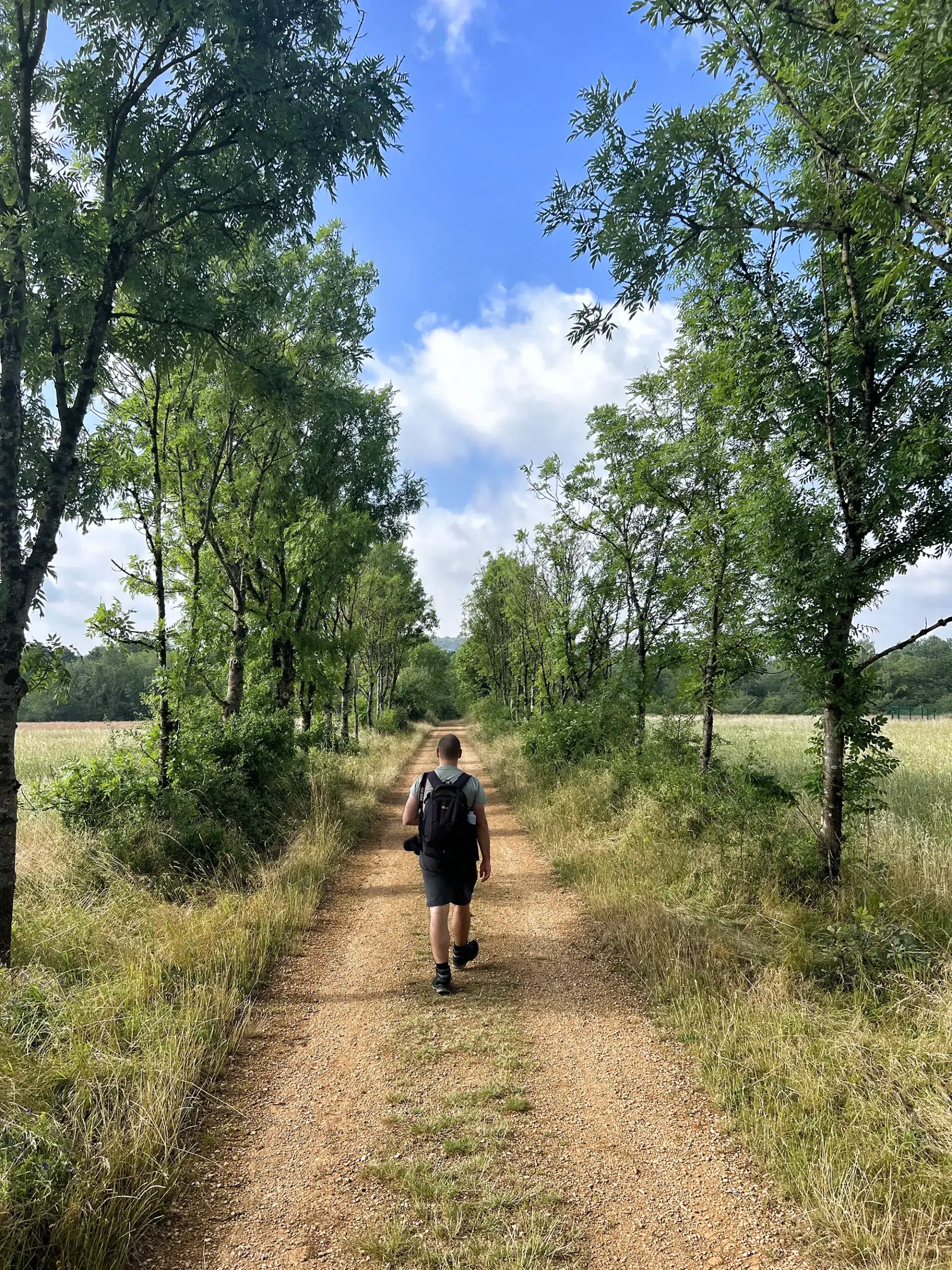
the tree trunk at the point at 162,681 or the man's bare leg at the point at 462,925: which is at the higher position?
the tree trunk at the point at 162,681

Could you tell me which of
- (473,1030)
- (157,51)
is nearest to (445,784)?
(473,1030)

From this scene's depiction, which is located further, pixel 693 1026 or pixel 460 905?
pixel 460 905

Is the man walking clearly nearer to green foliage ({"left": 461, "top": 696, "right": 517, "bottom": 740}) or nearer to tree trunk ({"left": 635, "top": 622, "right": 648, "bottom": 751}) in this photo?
tree trunk ({"left": 635, "top": 622, "right": 648, "bottom": 751})

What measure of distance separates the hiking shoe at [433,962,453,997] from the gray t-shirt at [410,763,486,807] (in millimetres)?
1269

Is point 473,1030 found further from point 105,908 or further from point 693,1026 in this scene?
point 105,908

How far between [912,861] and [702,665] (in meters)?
4.09

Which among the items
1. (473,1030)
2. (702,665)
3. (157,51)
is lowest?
(473,1030)

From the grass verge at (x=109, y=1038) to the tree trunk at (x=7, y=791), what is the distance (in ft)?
0.99

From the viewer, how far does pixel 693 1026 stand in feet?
13.4

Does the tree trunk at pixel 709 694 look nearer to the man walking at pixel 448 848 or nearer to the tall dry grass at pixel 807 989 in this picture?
the tall dry grass at pixel 807 989

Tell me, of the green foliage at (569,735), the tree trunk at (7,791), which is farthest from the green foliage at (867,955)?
the green foliage at (569,735)

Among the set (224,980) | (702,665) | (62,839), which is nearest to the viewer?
(224,980)

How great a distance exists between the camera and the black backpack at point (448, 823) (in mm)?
4965

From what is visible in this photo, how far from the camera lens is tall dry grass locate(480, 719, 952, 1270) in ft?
8.71
